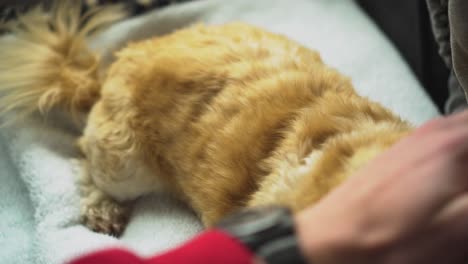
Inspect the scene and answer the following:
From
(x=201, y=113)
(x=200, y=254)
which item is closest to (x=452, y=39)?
(x=201, y=113)

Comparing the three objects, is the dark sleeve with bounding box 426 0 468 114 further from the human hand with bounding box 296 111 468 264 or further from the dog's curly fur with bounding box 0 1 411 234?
the human hand with bounding box 296 111 468 264

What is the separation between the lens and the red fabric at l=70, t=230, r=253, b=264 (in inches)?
24.3

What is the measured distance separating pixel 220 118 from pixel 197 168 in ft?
0.33

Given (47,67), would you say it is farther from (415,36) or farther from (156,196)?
(415,36)

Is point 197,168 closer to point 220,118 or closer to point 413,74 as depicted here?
point 220,118

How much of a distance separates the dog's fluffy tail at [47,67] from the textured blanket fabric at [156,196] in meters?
0.08

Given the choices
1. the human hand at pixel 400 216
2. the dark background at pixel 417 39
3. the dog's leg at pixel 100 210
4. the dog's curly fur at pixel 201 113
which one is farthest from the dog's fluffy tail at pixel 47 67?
the human hand at pixel 400 216

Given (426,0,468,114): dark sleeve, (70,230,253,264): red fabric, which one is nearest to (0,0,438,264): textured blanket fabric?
(426,0,468,114): dark sleeve

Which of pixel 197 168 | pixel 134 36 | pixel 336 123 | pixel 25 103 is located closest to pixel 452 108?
pixel 336 123

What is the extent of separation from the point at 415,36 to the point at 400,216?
896 millimetres

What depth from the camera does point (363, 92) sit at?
4.88 feet

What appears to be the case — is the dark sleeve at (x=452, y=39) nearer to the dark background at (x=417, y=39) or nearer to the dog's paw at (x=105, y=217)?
the dark background at (x=417, y=39)

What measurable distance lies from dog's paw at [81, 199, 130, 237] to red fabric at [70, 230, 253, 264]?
0.73m

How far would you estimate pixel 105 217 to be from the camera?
1.36 metres
